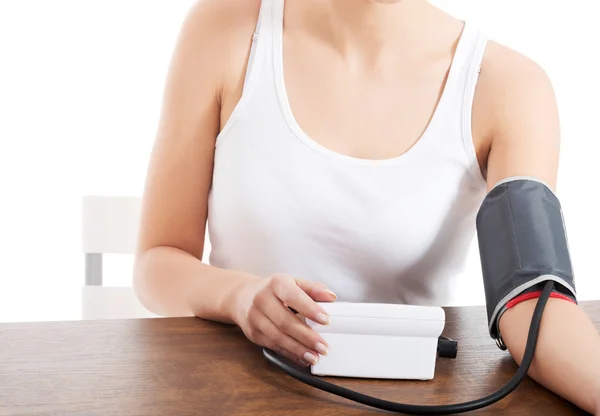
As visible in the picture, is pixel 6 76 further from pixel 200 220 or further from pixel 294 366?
pixel 294 366

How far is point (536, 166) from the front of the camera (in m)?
1.02

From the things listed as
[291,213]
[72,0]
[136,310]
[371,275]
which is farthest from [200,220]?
[72,0]

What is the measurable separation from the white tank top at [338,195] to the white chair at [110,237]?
1.21 ft

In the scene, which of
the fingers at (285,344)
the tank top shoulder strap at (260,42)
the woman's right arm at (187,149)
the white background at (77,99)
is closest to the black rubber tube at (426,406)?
the fingers at (285,344)

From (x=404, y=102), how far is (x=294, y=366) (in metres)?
0.51

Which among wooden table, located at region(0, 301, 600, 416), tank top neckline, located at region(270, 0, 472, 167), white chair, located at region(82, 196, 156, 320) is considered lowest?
white chair, located at region(82, 196, 156, 320)

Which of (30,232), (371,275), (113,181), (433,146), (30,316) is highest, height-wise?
(433,146)

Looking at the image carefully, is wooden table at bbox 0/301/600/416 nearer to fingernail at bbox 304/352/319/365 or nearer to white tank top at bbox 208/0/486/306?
fingernail at bbox 304/352/319/365

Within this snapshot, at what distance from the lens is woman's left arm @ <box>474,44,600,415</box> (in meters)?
0.75

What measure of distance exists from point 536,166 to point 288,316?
1.42ft

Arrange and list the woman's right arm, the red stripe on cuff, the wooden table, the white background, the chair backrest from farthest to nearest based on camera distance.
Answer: the white background, the chair backrest, the woman's right arm, the red stripe on cuff, the wooden table

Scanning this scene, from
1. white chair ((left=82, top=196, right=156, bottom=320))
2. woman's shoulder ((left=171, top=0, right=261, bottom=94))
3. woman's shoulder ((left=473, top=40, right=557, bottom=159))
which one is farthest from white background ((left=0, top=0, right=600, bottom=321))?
woman's shoulder ((left=473, top=40, right=557, bottom=159))

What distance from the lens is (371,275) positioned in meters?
1.14

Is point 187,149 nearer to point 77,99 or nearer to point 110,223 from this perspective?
point 110,223
